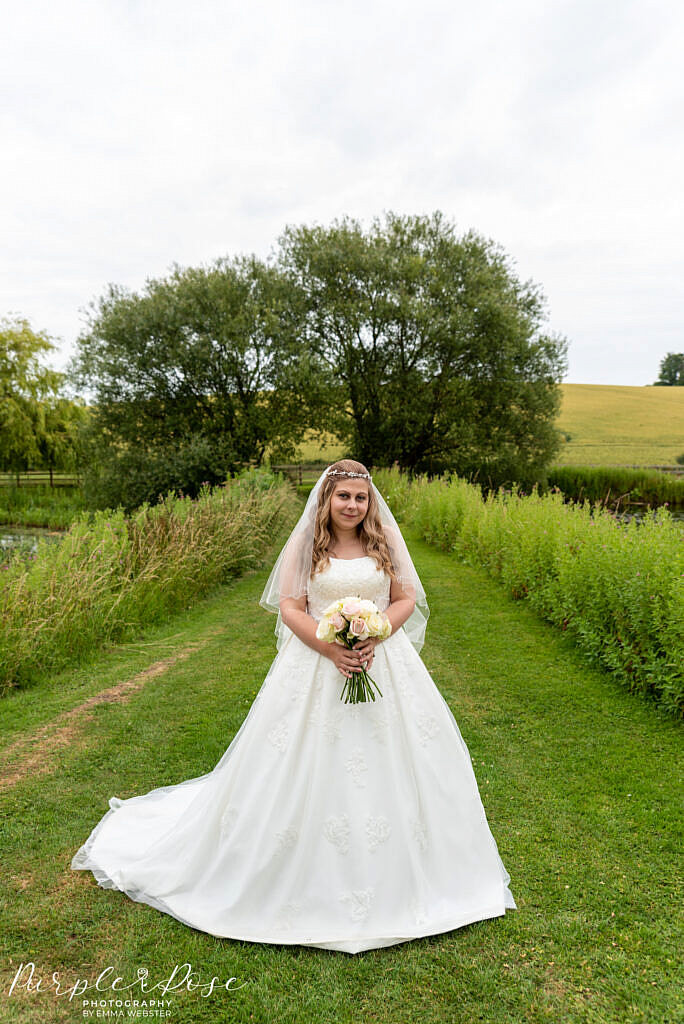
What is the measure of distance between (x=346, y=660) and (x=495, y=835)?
6.15 feet

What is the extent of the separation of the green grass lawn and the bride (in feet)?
0.43

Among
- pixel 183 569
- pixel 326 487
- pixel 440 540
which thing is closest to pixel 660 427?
pixel 440 540

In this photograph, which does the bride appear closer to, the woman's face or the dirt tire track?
the woman's face

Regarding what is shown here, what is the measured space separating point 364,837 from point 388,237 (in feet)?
101

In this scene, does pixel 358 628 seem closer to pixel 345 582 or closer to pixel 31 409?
pixel 345 582

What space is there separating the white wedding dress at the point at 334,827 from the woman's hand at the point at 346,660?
169mm

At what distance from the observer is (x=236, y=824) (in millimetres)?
3309

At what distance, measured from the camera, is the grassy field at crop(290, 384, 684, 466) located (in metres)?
46.4

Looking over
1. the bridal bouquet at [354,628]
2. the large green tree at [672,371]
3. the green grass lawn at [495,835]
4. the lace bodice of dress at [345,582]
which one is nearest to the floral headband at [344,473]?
the lace bodice of dress at [345,582]

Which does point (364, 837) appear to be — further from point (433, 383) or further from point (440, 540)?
point (433, 383)

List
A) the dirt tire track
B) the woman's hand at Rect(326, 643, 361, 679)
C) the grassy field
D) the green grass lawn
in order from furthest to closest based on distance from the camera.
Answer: the grassy field, the dirt tire track, the woman's hand at Rect(326, 643, 361, 679), the green grass lawn

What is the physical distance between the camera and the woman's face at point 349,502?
368 cm

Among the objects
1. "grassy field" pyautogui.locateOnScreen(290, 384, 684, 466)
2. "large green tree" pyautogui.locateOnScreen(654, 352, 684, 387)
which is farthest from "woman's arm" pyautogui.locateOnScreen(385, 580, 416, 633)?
"large green tree" pyautogui.locateOnScreen(654, 352, 684, 387)

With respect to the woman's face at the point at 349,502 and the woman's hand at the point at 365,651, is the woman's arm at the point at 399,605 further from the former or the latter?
the woman's face at the point at 349,502
